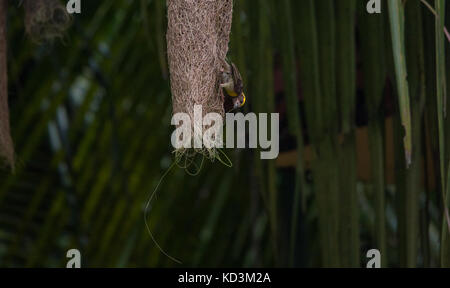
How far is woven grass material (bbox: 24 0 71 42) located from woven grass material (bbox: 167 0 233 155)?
383 mm

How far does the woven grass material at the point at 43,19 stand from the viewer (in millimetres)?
1120

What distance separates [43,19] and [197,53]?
43 cm

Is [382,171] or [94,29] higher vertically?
[94,29]

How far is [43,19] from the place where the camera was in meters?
1.12

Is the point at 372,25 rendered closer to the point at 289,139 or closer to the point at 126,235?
the point at 289,139

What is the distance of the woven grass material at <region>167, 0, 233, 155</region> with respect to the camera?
31.0 inches

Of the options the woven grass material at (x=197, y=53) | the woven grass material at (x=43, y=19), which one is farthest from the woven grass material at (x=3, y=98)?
the woven grass material at (x=197, y=53)

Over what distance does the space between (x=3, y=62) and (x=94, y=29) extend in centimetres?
72

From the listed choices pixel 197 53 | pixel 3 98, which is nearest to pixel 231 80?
pixel 197 53

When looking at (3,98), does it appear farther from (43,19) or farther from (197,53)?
(197,53)

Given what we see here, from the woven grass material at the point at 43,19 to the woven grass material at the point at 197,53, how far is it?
0.38m
